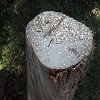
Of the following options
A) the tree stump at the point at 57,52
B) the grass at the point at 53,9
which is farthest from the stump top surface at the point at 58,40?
the grass at the point at 53,9

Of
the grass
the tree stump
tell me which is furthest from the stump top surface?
the grass

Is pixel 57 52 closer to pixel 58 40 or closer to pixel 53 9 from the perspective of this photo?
pixel 58 40

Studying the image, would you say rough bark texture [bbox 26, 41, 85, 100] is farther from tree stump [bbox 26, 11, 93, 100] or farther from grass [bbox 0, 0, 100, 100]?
grass [bbox 0, 0, 100, 100]

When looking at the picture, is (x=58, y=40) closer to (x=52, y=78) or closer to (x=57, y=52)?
(x=57, y=52)

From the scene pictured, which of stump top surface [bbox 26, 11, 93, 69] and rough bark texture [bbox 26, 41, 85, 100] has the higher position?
stump top surface [bbox 26, 11, 93, 69]

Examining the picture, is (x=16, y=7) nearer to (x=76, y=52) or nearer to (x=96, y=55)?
(x=96, y=55)

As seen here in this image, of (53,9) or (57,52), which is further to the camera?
(53,9)

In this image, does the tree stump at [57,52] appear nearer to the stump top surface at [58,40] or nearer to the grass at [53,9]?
the stump top surface at [58,40]

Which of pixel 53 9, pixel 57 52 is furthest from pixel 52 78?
pixel 53 9

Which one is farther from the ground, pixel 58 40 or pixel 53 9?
pixel 58 40
